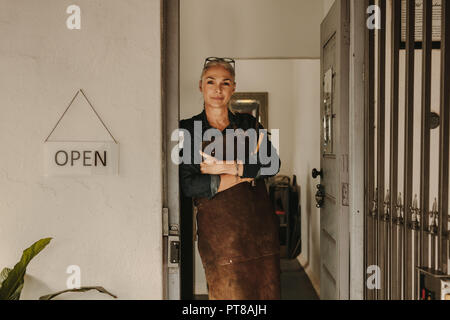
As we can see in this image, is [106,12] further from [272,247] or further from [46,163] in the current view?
[272,247]

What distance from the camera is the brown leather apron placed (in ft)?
6.71

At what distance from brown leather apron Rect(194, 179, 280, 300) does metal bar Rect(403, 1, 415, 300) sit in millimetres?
780

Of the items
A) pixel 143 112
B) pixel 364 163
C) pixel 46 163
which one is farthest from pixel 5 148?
pixel 364 163

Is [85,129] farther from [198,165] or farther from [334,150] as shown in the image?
[334,150]

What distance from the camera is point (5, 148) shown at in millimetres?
1636

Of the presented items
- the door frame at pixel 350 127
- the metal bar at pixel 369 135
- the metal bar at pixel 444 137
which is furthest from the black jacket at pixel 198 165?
the metal bar at pixel 444 137

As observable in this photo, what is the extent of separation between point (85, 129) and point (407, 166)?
1.33m

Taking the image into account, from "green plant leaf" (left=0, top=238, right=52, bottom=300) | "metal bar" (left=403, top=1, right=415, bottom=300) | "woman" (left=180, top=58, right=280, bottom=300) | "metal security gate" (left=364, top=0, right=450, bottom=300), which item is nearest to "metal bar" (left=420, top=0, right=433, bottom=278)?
"metal security gate" (left=364, top=0, right=450, bottom=300)

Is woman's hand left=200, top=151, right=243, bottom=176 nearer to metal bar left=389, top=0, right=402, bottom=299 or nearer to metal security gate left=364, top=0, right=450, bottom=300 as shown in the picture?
metal security gate left=364, top=0, right=450, bottom=300

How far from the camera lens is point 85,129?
1.65 metres

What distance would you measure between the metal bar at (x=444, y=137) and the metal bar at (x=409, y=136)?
22 centimetres

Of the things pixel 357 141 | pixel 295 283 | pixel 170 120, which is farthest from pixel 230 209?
pixel 295 283

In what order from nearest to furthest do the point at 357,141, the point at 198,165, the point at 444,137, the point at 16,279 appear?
the point at 444,137
the point at 16,279
the point at 357,141
the point at 198,165
